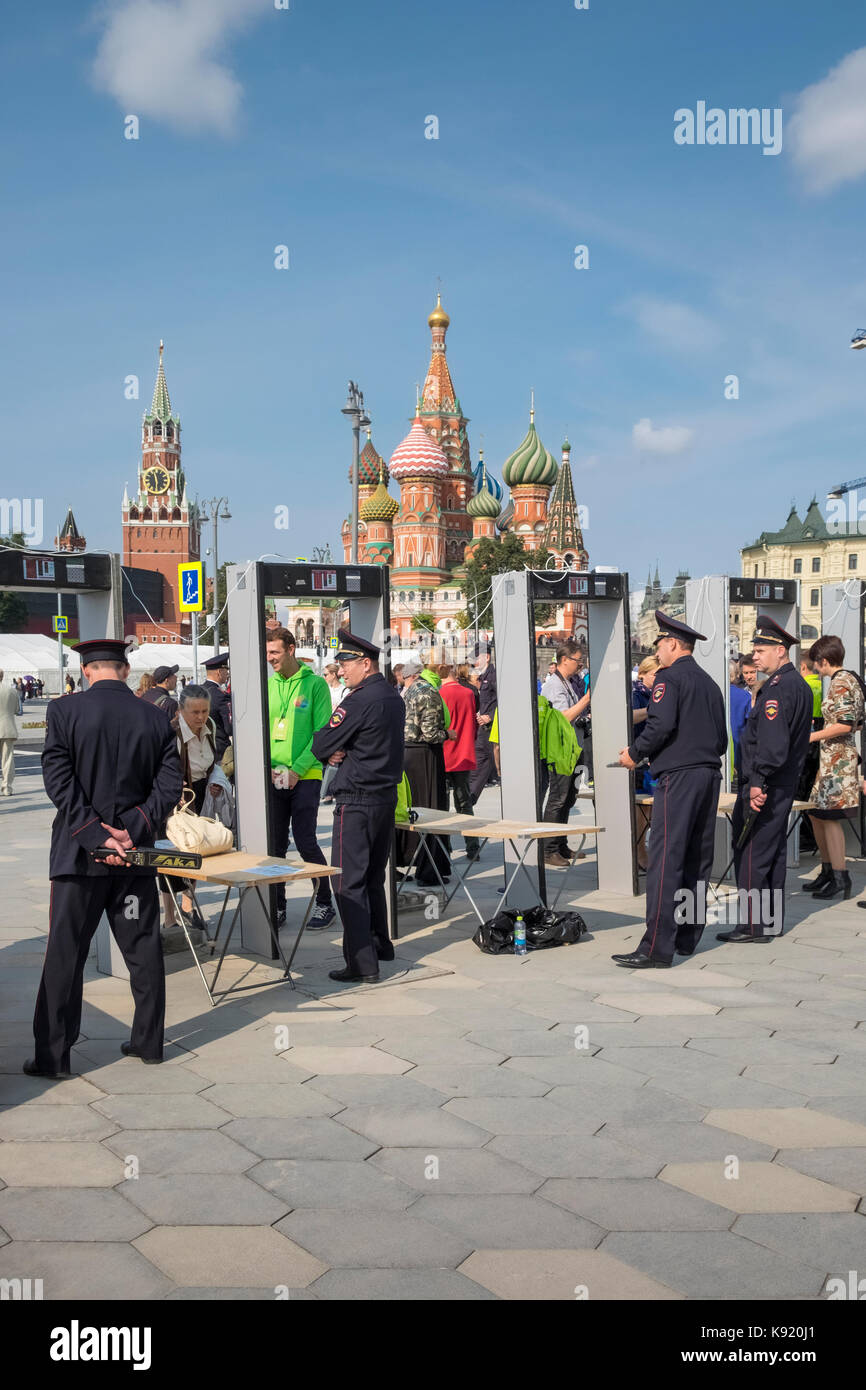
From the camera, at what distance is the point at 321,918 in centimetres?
825

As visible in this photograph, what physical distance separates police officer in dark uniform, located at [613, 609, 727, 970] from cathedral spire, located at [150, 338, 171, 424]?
5401 inches

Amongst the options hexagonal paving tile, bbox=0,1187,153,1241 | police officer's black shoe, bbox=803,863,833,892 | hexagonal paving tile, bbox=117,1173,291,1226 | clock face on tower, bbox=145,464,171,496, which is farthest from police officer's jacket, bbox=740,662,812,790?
clock face on tower, bbox=145,464,171,496

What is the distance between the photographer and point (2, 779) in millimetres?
18172

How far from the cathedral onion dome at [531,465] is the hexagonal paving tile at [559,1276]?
97230 millimetres

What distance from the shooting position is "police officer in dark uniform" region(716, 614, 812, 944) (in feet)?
25.0

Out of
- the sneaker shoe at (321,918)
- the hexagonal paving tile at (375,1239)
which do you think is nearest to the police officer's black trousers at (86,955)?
the hexagonal paving tile at (375,1239)

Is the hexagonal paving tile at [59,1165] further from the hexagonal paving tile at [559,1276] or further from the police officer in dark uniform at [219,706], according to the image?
the police officer in dark uniform at [219,706]

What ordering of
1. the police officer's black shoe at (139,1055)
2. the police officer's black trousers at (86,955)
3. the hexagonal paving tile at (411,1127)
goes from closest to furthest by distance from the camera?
the hexagonal paving tile at (411,1127) < the police officer's black trousers at (86,955) < the police officer's black shoe at (139,1055)

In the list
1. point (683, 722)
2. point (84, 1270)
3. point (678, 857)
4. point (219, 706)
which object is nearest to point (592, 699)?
point (683, 722)

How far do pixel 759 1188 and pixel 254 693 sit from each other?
4389 millimetres

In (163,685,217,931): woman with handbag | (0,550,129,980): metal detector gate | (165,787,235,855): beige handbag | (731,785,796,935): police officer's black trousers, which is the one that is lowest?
(731,785,796,935): police officer's black trousers

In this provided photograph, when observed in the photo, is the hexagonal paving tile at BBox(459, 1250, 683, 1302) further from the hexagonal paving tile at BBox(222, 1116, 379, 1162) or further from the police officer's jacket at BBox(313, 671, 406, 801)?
the police officer's jacket at BBox(313, 671, 406, 801)

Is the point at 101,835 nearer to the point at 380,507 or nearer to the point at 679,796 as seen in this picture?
the point at 679,796

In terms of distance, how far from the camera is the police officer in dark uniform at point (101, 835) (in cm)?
501
